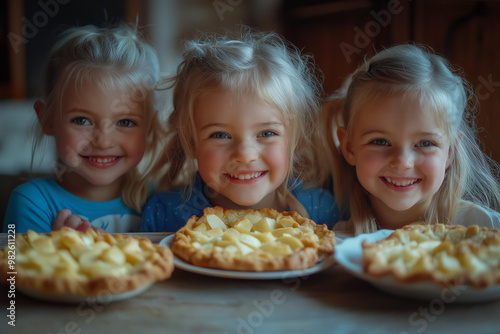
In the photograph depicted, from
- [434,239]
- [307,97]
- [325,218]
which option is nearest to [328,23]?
[307,97]

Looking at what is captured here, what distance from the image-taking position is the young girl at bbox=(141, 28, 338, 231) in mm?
1335

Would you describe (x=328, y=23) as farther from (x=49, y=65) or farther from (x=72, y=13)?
(x=72, y=13)

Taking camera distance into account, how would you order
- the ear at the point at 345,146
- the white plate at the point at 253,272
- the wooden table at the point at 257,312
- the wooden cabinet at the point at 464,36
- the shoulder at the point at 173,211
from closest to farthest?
the wooden table at the point at 257,312 < the white plate at the point at 253,272 < the ear at the point at 345,146 < the shoulder at the point at 173,211 < the wooden cabinet at the point at 464,36

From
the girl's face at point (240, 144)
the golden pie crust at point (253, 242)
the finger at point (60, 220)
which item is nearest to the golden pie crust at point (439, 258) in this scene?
the golden pie crust at point (253, 242)

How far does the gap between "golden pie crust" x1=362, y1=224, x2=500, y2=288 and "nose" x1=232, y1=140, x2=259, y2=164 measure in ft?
1.55

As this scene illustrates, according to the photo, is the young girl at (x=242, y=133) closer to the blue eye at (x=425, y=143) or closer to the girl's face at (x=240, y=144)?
the girl's face at (x=240, y=144)

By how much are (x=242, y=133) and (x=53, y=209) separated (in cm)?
78

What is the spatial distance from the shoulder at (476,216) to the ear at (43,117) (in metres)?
1.43

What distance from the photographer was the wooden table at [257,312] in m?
0.73

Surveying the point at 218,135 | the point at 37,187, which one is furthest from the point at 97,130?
the point at 218,135

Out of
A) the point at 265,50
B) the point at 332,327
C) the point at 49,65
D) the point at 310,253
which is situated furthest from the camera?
the point at 49,65

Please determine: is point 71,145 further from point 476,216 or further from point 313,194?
point 476,216

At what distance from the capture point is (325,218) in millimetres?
1547

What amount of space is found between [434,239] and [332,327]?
381 mm
